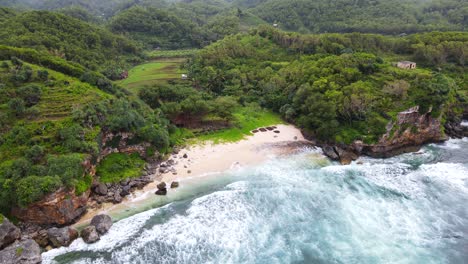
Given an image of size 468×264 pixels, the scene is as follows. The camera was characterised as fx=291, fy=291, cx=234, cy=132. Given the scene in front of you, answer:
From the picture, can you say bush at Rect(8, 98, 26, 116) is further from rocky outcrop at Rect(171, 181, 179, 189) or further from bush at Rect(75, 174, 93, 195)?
Result: rocky outcrop at Rect(171, 181, 179, 189)

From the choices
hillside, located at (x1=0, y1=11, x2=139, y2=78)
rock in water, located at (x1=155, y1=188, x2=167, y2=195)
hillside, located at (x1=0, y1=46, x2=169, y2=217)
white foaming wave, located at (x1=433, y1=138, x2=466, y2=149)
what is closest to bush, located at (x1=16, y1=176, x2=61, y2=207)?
hillside, located at (x1=0, y1=46, x2=169, y2=217)

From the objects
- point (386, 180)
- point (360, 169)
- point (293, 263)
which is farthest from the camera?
point (360, 169)

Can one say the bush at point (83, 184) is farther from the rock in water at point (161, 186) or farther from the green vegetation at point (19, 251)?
the rock in water at point (161, 186)

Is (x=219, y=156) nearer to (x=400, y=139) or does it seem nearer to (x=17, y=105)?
(x=17, y=105)

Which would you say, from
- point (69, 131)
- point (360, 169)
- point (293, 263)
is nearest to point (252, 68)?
point (360, 169)

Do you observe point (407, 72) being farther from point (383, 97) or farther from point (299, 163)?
point (299, 163)

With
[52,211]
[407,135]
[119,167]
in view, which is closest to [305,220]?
[119,167]

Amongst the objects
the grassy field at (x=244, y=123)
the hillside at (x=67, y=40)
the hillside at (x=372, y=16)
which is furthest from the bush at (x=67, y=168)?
the hillside at (x=372, y=16)
